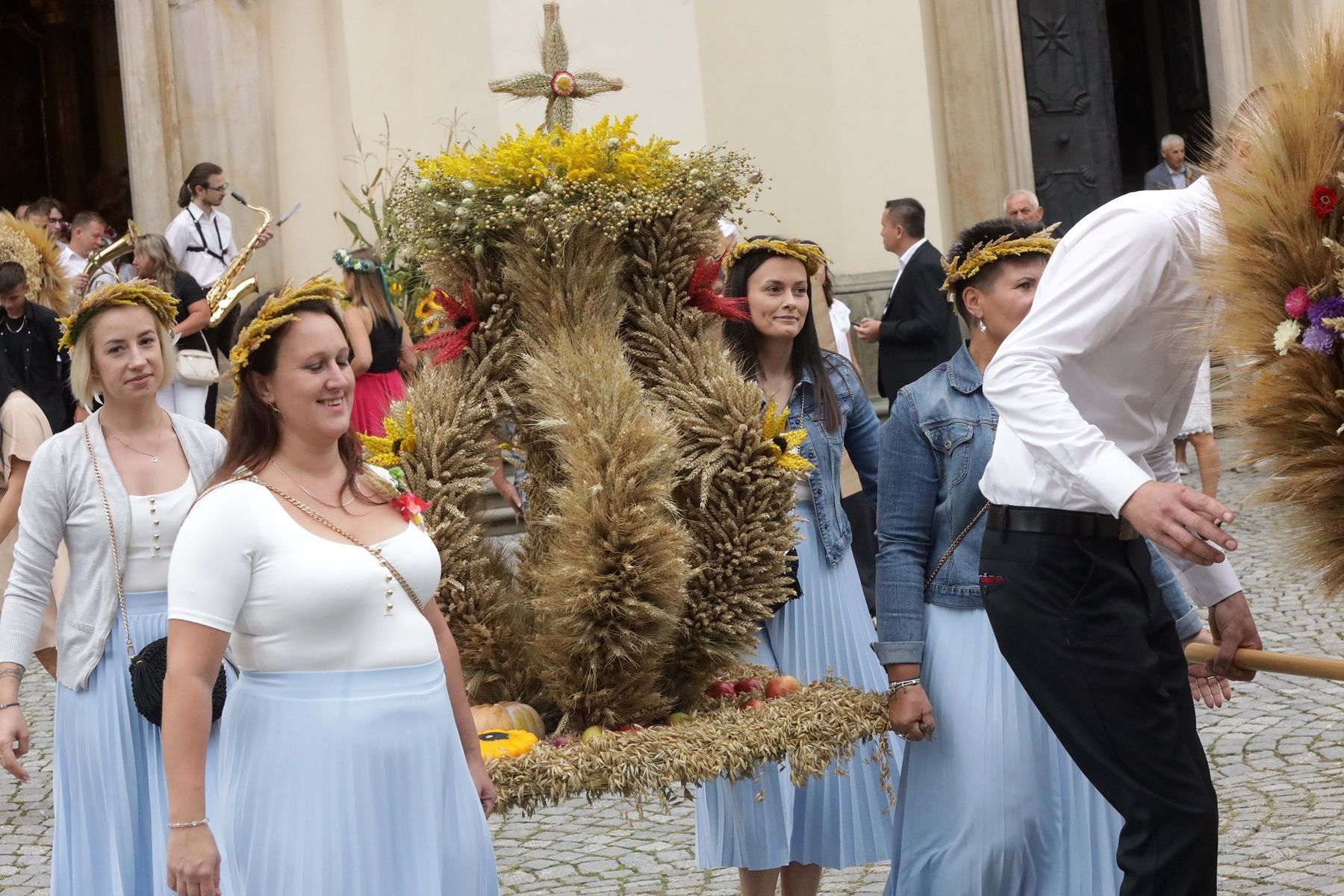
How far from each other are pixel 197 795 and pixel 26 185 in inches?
792

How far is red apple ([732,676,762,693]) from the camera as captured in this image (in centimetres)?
410

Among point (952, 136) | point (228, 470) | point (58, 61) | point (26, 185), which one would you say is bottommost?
point (228, 470)

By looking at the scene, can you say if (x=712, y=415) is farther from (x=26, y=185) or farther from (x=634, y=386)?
(x=26, y=185)

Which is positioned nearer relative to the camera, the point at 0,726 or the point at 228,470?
the point at 228,470

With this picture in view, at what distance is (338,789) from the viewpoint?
3.07 metres

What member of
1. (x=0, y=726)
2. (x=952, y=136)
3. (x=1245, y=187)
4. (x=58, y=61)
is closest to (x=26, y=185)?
(x=58, y=61)

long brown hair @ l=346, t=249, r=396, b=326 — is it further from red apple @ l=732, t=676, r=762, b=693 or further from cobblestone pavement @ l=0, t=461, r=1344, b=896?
red apple @ l=732, t=676, r=762, b=693

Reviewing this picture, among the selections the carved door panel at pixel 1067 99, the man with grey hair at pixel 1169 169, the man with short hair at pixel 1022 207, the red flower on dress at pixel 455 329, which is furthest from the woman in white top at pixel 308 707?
the carved door panel at pixel 1067 99

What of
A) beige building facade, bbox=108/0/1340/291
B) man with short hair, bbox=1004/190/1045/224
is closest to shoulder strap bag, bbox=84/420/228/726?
beige building facade, bbox=108/0/1340/291

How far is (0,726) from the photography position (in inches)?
160

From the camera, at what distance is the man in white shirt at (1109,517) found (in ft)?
9.84

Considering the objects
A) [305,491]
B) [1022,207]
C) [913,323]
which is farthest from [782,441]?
[1022,207]

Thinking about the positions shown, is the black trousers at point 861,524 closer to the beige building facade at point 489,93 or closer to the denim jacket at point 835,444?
the denim jacket at point 835,444

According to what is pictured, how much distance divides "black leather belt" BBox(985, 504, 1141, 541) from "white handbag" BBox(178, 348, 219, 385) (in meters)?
7.07
